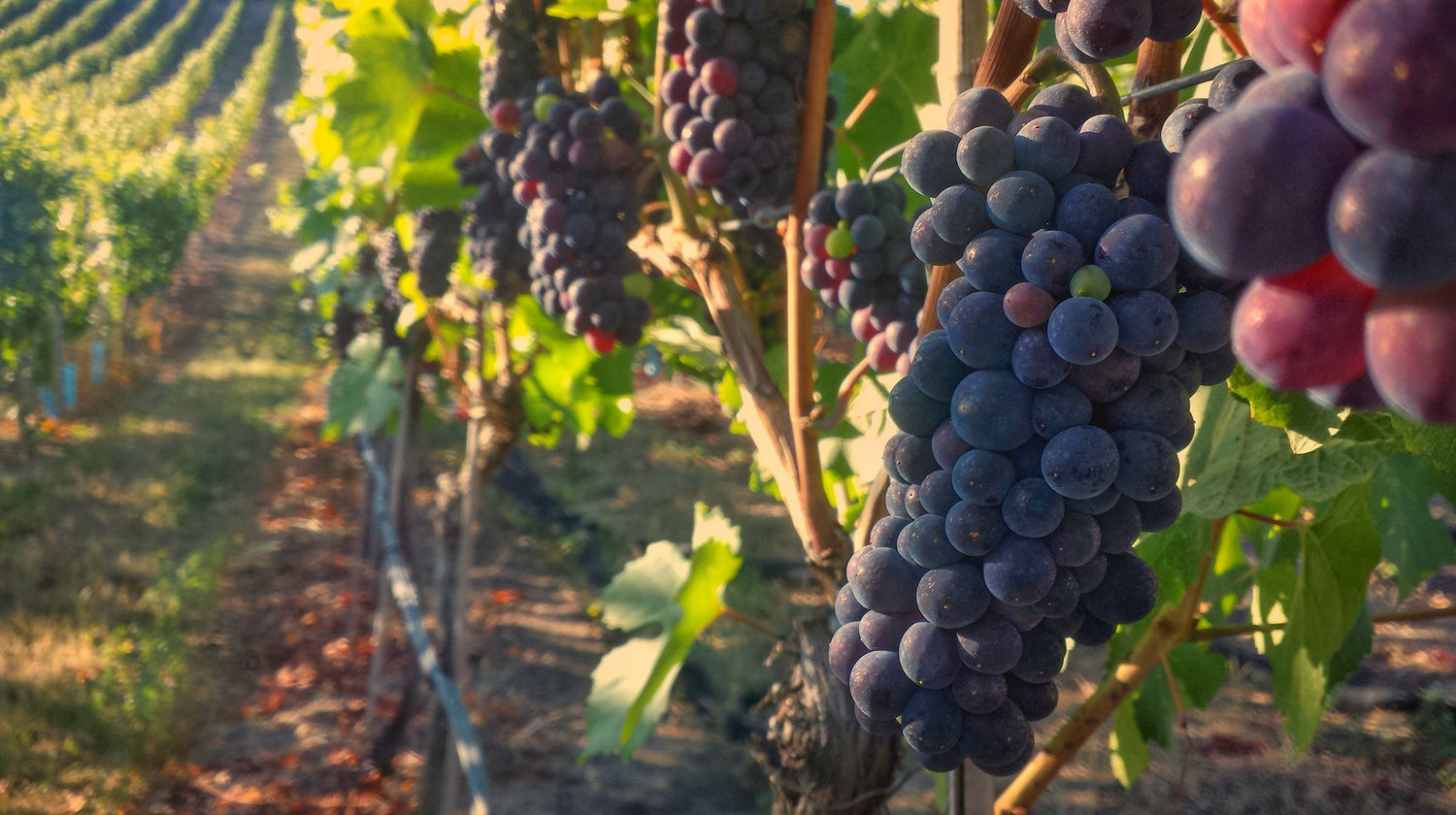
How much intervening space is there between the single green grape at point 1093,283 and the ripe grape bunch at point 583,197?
120 cm

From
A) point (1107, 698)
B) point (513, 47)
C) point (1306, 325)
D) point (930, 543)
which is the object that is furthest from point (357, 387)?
point (1306, 325)

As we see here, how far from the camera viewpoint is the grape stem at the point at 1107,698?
108cm

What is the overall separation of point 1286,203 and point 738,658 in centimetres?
513

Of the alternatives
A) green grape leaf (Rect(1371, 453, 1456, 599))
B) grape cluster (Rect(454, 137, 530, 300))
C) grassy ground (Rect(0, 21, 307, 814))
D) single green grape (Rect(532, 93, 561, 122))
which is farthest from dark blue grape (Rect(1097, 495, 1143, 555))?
grassy ground (Rect(0, 21, 307, 814))

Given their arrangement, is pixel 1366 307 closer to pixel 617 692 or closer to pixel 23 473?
pixel 617 692

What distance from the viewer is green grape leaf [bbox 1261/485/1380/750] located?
113 centimetres

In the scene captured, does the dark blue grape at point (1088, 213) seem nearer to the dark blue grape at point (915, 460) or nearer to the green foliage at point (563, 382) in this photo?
the dark blue grape at point (915, 460)

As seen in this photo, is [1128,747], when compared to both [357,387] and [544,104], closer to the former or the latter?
[544,104]

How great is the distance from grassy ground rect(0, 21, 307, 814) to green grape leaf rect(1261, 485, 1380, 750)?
4.70 meters

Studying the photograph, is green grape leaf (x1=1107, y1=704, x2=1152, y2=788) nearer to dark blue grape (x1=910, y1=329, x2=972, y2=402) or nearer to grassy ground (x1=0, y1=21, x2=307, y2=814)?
dark blue grape (x1=910, y1=329, x2=972, y2=402)

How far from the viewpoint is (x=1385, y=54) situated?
0.92 feet

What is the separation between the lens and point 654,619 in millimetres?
1824

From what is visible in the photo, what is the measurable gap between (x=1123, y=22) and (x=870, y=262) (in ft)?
2.06

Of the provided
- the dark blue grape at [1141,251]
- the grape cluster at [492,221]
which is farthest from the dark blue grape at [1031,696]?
the grape cluster at [492,221]
